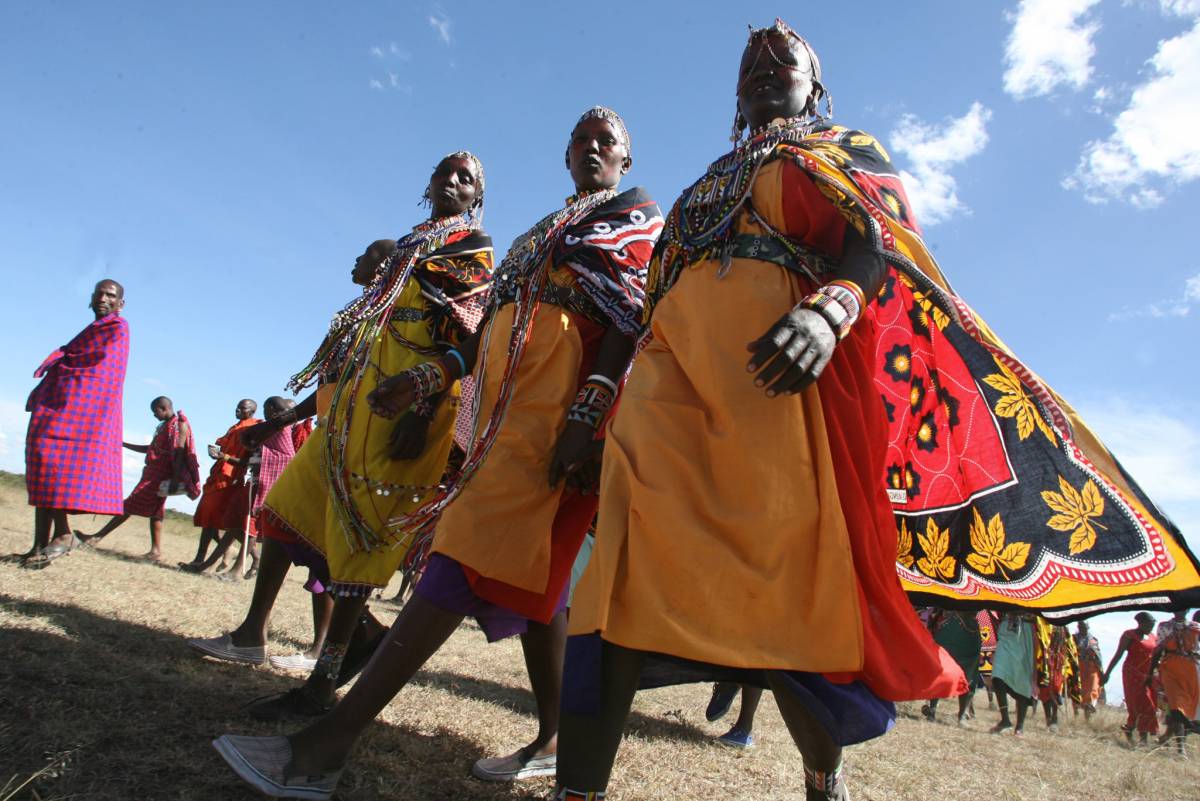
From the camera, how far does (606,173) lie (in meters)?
3.09

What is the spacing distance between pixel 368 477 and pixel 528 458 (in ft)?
3.17

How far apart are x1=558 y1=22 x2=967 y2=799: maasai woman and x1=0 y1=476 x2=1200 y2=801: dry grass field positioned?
3.24ft

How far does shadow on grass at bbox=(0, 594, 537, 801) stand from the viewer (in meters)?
1.90

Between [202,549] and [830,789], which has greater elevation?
[830,789]

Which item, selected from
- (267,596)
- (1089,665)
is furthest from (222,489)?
(1089,665)

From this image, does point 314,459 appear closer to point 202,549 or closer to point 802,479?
point 802,479

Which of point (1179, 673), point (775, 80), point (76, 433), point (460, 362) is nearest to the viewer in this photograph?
point (775, 80)

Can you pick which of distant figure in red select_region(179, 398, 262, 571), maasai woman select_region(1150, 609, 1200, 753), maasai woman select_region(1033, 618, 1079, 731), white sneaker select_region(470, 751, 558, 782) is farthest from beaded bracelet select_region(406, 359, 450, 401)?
maasai woman select_region(1150, 609, 1200, 753)

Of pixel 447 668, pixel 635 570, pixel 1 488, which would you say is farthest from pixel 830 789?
pixel 1 488

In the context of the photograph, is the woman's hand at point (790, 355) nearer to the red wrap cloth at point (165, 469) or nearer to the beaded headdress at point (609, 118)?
the beaded headdress at point (609, 118)

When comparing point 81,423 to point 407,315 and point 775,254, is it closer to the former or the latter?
point 407,315

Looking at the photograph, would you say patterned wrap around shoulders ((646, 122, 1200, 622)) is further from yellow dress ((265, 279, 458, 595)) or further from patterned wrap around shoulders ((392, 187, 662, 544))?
yellow dress ((265, 279, 458, 595))

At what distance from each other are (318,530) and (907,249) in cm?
251

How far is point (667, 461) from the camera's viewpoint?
5.71 feet
